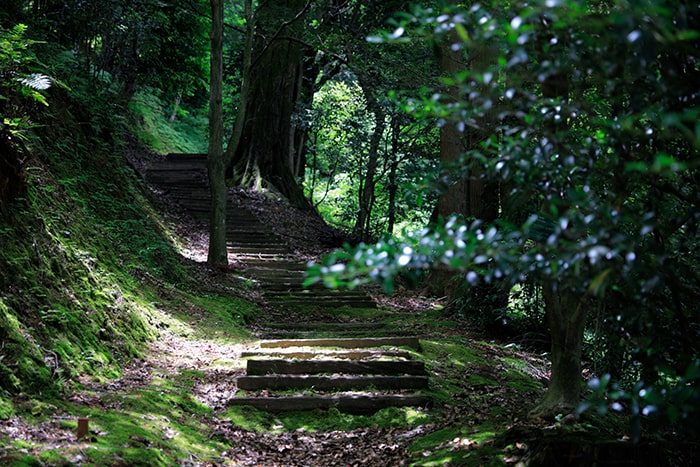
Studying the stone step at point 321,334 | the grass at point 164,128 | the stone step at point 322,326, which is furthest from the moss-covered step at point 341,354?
the grass at point 164,128

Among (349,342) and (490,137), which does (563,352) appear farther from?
(349,342)

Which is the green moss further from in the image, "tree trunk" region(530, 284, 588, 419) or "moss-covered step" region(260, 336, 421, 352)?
"tree trunk" region(530, 284, 588, 419)

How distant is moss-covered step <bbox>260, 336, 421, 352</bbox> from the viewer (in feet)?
23.7

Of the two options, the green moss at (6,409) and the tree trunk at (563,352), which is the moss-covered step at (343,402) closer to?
the tree trunk at (563,352)

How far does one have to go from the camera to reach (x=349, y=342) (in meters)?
7.29

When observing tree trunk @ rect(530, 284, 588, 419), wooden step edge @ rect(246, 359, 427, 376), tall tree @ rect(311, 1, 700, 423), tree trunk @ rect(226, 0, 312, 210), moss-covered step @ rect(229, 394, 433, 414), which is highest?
tree trunk @ rect(226, 0, 312, 210)

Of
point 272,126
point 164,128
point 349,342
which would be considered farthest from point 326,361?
point 164,128

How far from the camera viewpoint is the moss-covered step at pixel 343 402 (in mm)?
5754

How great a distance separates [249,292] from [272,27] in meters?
6.69

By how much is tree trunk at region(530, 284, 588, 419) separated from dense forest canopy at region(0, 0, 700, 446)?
0.02 metres

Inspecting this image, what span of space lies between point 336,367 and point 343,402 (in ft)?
2.17

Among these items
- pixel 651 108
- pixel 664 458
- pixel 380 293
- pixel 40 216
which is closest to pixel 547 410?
pixel 664 458

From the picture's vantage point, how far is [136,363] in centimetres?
596

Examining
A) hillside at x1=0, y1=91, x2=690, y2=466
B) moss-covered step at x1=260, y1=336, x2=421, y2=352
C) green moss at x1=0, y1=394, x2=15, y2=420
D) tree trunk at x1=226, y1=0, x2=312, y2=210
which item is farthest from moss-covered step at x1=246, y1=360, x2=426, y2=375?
tree trunk at x1=226, y1=0, x2=312, y2=210
